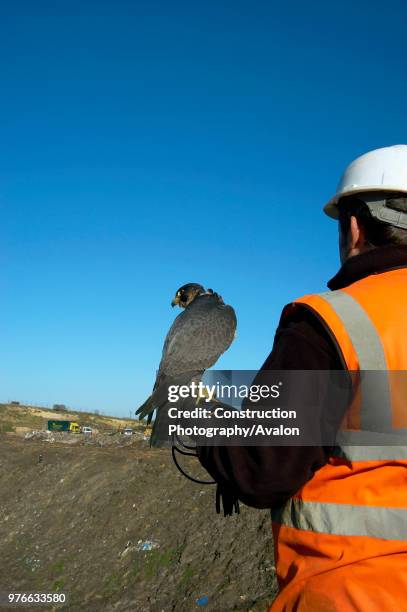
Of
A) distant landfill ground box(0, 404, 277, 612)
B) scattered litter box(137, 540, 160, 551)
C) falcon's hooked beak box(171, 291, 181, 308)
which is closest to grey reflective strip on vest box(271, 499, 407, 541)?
falcon's hooked beak box(171, 291, 181, 308)

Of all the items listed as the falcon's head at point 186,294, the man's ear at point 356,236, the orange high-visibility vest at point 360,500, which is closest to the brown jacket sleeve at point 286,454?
the orange high-visibility vest at point 360,500

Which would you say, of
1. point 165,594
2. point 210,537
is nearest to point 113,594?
point 165,594

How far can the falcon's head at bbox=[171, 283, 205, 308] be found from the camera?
6.91 meters

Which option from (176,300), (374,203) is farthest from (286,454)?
(176,300)

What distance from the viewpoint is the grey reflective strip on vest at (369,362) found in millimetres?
1893

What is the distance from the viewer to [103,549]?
383 inches

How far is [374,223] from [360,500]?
1.04 meters

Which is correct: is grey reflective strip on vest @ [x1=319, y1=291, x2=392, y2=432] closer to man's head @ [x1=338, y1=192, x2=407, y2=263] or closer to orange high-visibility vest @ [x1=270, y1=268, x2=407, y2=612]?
orange high-visibility vest @ [x1=270, y1=268, x2=407, y2=612]

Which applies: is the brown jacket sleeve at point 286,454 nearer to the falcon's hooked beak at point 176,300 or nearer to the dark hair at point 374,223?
the dark hair at point 374,223

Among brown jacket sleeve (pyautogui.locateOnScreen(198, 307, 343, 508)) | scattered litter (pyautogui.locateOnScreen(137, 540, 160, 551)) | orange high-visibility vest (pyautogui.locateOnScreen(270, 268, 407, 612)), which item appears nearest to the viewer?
orange high-visibility vest (pyautogui.locateOnScreen(270, 268, 407, 612))

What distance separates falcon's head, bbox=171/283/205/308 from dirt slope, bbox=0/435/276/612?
349 cm

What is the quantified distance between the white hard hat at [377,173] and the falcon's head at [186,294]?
437 cm

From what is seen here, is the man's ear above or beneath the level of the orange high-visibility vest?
above

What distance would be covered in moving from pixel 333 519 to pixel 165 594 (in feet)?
22.4
